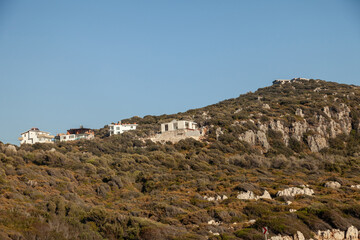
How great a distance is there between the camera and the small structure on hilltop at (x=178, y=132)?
76.6 meters

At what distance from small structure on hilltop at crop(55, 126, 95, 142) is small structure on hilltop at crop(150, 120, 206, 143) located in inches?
857

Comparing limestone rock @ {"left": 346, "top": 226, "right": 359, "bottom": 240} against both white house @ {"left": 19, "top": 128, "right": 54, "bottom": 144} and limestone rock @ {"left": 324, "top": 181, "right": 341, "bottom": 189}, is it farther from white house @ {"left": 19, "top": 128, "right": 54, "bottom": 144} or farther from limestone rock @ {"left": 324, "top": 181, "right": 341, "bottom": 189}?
white house @ {"left": 19, "top": 128, "right": 54, "bottom": 144}

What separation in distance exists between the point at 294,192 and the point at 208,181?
35.1ft

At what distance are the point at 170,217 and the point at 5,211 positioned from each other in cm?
1183

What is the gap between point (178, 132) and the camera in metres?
77.4

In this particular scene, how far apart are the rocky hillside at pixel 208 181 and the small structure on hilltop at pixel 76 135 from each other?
58.6 feet

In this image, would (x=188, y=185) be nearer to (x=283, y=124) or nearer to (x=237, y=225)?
(x=237, y=225)

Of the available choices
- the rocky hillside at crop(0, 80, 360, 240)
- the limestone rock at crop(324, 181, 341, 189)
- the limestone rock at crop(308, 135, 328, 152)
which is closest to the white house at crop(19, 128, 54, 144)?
the rocky hillside at crop(0, 80, 360, 240)

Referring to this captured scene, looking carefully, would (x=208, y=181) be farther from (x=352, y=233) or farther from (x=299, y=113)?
(x=299, y=113)

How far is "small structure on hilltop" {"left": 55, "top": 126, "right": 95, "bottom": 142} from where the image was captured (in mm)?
97500

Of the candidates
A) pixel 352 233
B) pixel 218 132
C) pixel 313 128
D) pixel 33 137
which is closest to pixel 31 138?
pixel 33 137

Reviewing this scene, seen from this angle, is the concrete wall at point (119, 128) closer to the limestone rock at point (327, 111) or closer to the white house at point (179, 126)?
the white house at point (179, 126)

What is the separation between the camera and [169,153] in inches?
2675

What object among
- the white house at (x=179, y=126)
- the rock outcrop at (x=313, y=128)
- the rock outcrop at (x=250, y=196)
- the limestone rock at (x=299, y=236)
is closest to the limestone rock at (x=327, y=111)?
the rock outcrop at (x=313, y=128)
